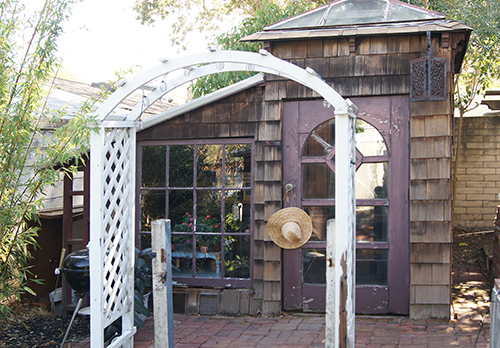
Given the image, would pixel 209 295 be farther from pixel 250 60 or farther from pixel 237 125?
pixel 250 60

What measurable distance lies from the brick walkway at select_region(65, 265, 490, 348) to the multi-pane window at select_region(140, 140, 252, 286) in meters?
0.52

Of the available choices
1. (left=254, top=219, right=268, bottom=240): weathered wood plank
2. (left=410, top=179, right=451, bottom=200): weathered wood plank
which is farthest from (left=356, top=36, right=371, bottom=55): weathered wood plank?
(left=254, top=219, right=268, bottom=240): weathered wood plank

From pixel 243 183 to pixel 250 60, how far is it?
190 cm

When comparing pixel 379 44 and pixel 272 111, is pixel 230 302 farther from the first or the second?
pixel 379 44

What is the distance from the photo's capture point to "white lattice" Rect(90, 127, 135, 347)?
336 cm

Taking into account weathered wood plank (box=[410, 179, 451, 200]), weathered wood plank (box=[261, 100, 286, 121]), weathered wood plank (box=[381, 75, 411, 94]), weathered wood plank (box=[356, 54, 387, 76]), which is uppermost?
weathered wood plank (box=[356, 54, 387, 76])

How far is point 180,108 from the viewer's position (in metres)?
4.88

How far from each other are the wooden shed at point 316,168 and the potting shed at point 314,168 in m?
0.01

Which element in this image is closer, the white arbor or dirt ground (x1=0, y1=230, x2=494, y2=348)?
the white arbor

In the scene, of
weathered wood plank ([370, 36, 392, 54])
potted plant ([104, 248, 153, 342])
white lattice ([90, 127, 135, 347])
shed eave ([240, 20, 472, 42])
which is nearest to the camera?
white lattice ([90, 127, 135, 347])

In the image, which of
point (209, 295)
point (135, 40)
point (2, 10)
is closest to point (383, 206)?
point (209, 295)

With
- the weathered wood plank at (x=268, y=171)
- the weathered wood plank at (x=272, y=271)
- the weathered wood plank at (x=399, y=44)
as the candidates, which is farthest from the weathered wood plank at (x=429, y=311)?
the weathered wood plank at (x=399, y=44)

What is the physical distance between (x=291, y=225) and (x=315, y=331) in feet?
3.32

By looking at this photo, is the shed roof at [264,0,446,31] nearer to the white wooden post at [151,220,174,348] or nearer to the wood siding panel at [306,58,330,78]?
the wood siding panel at [306,58,330,78]
